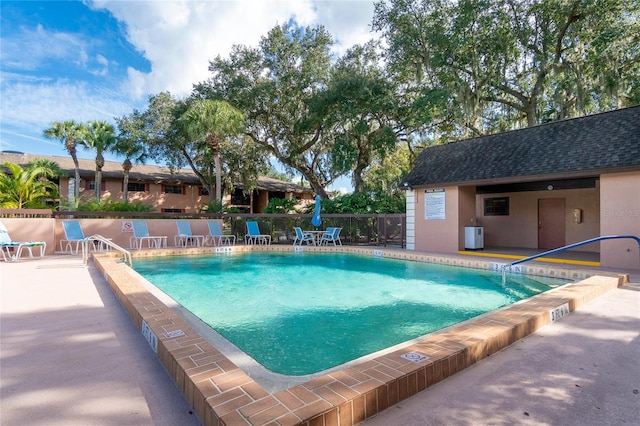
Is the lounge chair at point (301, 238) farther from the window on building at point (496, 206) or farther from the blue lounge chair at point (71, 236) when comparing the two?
the blue lounge chair at point (71, 236)

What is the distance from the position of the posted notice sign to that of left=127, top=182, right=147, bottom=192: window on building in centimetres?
2352

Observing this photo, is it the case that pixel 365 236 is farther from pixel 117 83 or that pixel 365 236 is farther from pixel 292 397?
pixel 117 83

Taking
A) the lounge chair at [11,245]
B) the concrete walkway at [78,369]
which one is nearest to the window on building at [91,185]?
the lounge chair at [11,245]

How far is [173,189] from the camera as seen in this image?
28.6 meters

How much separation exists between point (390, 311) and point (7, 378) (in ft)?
14.4

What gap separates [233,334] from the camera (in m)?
4.25

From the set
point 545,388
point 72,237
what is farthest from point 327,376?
point 72,237

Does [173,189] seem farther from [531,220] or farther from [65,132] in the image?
[531,220]

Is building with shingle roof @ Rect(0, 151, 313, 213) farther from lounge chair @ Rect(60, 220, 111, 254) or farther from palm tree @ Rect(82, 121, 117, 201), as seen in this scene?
lounge chair @ Rect(60, 220, 111, 254)

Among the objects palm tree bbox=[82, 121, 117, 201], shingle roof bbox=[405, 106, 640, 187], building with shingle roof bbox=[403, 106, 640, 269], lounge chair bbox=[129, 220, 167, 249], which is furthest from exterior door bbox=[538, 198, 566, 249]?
palm tree bbox=[82, 121, 117, 201]

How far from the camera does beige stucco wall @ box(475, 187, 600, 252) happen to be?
10.8 metres

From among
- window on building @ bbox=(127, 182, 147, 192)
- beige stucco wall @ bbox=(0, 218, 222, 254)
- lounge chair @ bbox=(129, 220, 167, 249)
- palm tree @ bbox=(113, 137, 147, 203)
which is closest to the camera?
beige stucco wall @ bbox=(0, 218, 222, 254)

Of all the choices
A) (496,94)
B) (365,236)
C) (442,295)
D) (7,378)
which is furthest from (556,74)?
(7,378)

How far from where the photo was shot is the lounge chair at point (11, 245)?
857 cm
